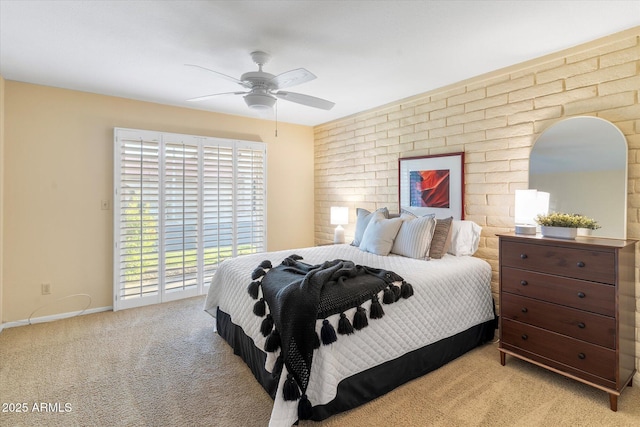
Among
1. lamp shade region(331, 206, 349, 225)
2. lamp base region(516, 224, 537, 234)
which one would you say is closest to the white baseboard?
lamp shade region(331, 206, 349, 225)

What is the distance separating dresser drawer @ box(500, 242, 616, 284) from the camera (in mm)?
1994

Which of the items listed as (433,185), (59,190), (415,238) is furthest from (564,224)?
(59,190)

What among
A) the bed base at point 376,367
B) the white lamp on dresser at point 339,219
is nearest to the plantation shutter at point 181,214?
the bed base at point 376,367

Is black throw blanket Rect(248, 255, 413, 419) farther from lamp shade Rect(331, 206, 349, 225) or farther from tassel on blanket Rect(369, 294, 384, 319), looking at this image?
lamp shade Rect(331, 206, 349, 225)

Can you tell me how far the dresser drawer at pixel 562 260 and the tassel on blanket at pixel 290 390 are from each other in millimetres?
1870

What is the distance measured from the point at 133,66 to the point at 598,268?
4.03m

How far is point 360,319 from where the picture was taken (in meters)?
1.94

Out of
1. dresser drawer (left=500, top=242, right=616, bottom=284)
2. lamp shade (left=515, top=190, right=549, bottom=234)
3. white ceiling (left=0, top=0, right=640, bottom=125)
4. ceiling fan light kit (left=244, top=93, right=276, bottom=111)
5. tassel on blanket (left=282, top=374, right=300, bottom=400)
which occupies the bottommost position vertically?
tassel on blanket (left=282, top=374, right=300, bottom=400)

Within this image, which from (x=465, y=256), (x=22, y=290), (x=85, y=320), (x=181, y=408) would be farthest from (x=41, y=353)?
(x=465, y=256)

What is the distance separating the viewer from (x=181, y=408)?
2.00 m

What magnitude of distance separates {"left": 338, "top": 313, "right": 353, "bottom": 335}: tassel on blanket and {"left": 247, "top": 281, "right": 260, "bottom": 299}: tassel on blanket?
27.1 inches

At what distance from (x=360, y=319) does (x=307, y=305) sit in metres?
0.36

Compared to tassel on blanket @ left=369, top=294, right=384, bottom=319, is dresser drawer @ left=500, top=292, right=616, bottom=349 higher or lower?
lower

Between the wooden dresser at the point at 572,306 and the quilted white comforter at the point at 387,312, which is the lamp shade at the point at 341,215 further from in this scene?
the wooden dresser at the point at 572,306
